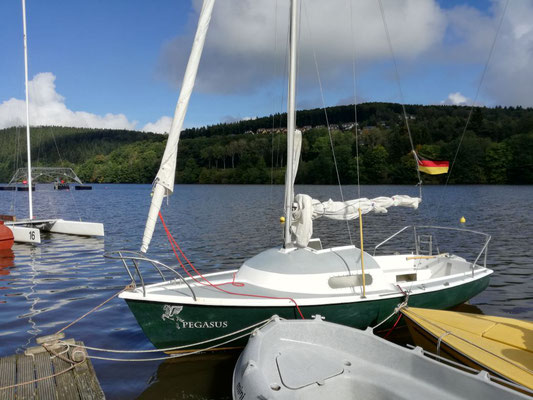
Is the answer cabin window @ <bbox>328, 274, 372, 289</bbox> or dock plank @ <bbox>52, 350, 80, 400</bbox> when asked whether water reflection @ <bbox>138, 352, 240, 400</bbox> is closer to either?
dock plank @ <bbox>52, 350, 80, 400</bbox>

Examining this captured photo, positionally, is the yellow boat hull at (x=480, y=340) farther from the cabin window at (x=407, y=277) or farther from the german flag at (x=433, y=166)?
the german flag at (x=433, y=166)

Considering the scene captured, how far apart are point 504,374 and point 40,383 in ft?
24.4

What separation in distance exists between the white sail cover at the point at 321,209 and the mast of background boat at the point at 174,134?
3.29 m

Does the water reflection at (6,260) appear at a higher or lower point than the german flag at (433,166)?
lower

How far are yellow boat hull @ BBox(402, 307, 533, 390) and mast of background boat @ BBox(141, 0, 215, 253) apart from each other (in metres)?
5.91

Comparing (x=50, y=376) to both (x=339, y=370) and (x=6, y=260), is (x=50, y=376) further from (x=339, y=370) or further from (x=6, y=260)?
(x=6, y=260)

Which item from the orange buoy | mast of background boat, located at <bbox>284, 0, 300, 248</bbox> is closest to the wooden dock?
mast of background boat, located at <bbox>284, 0, 300, 248</bbox>

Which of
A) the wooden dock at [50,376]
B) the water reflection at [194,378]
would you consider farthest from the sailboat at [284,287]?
the wooden dock at [50,376]

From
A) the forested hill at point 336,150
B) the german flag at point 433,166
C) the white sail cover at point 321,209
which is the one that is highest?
the forested hill at point 336,150

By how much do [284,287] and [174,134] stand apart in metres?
4.18

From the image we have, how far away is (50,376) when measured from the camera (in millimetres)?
6727

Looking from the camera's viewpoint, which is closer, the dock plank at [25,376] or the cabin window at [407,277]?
the dock plank at [25,376]

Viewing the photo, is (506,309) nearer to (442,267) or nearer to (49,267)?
(442,267)

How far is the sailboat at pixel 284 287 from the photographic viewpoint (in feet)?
28.2
